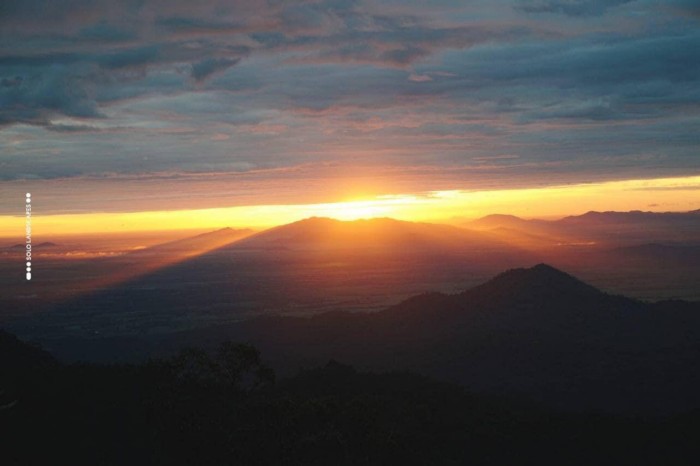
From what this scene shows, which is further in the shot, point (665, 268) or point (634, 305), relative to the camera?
point (665, 268)

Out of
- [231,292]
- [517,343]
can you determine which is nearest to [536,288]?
[517,343]

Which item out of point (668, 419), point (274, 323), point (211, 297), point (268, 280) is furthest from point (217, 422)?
point (268, 280)

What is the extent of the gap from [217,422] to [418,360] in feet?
128

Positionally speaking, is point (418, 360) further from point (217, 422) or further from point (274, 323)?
point (217, 422)

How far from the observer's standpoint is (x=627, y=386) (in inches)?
2005

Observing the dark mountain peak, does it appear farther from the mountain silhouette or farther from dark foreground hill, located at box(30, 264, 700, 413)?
the mountain silhouette

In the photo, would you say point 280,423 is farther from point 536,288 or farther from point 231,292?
point 231,292

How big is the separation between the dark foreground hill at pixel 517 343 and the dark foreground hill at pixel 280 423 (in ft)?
36.1

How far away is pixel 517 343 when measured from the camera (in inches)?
2427

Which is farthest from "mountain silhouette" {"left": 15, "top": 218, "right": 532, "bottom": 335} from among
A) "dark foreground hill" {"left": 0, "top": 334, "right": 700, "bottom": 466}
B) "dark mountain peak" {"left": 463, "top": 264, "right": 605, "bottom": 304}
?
"dark foreground hill" {"left": 0, "top": 334, "right": 700, "bottom": 466}

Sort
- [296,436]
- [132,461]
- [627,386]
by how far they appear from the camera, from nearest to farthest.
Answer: [296,436], [132,461], [627,386]

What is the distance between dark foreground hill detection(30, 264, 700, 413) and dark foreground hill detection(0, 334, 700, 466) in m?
11.0

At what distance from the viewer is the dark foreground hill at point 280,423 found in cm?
2084

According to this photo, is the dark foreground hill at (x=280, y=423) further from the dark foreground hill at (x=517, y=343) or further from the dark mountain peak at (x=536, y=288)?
the dark mountain peak at (x=536, y=288)
